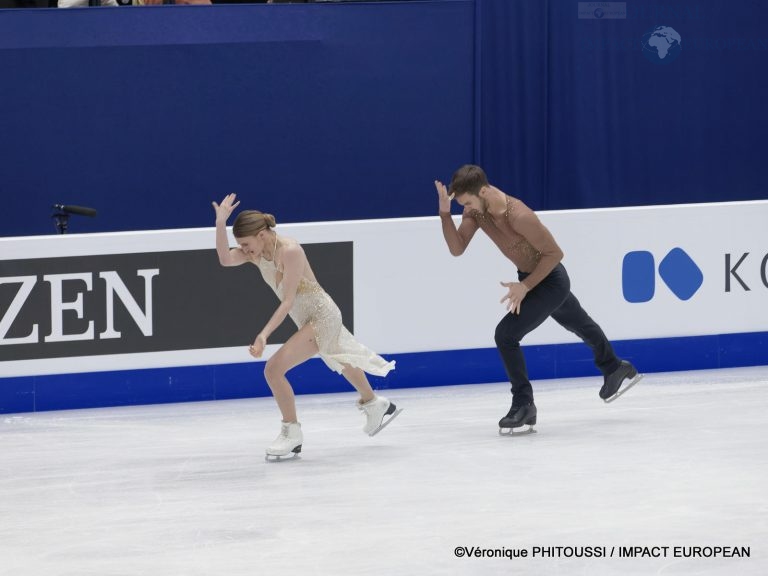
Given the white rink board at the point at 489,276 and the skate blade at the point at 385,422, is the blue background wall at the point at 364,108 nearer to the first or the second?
the white rink board at the point at 489,276

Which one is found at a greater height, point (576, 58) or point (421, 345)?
point (576, 58)

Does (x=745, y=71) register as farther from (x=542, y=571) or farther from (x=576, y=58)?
(x=542, y=571)

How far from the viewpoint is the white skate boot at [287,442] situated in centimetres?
779

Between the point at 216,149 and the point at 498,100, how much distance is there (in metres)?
2.16

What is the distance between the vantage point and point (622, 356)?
9.84 metres

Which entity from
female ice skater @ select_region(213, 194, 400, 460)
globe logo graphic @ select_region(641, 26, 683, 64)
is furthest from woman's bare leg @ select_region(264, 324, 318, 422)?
globe logo graphic @ select_region(641, 26, 683, 64)

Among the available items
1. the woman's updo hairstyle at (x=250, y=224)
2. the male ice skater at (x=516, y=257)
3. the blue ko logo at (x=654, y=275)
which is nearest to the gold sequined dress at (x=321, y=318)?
the woman's updo hairstyle at (x=250, y=224)

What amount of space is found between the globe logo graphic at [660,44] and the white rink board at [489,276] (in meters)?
2.61

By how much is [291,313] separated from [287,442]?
63 centimetres

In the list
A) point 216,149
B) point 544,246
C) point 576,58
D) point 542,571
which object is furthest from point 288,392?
point 576,58

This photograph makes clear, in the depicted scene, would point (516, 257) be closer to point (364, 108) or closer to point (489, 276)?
point (489, 276)

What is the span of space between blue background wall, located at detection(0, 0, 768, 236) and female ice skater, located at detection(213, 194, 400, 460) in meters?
3.82

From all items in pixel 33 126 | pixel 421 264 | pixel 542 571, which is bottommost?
pixel 542 571

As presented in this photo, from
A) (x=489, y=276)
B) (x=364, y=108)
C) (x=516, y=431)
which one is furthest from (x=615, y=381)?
(x=364, y=108)
